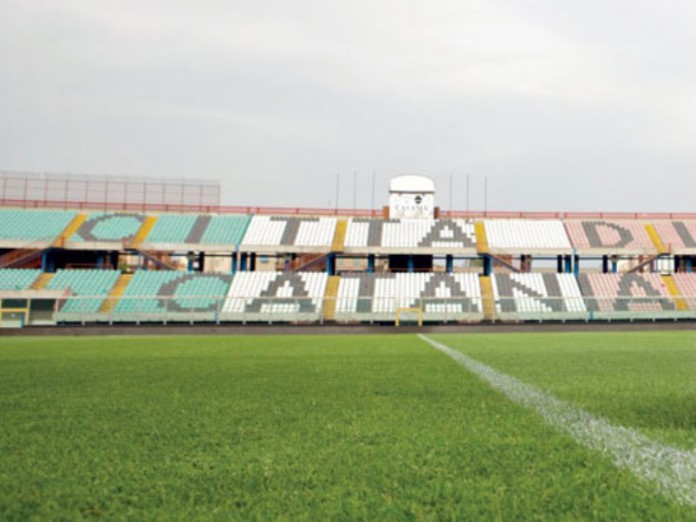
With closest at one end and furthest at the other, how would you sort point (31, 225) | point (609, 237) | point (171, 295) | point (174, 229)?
point (171, 295), point (31, 225), point (609, 237), point (174, 229)

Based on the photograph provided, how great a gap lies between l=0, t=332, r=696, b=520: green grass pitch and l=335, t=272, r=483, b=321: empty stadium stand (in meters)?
17.3

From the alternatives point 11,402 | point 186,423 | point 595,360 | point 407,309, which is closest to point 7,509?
point 186,423

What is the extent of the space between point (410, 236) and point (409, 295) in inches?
193

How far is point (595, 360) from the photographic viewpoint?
7.12 meters

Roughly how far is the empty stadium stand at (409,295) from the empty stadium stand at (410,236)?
1.65 m

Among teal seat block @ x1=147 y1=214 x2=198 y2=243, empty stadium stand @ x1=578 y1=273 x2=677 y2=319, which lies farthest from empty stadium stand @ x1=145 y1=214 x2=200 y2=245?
empty stadium stand @ x1=578 y1=273 x2=677 y2=319

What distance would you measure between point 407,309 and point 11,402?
748 inches

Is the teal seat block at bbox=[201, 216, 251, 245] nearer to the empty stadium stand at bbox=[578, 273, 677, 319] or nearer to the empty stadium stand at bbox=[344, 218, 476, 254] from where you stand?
the empty stadium stand at bbox=[344, 218, 476, 254]

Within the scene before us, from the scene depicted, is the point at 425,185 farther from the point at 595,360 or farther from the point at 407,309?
the point at 595,360

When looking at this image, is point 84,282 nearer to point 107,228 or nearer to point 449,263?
point 107,228

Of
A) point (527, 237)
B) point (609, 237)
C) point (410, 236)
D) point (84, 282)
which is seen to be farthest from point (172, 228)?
point (609, 237)

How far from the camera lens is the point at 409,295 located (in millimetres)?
28312

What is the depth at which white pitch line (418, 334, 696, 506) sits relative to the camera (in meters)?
1.94

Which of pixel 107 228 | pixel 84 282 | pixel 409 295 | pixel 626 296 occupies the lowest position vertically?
pixel 409 295
